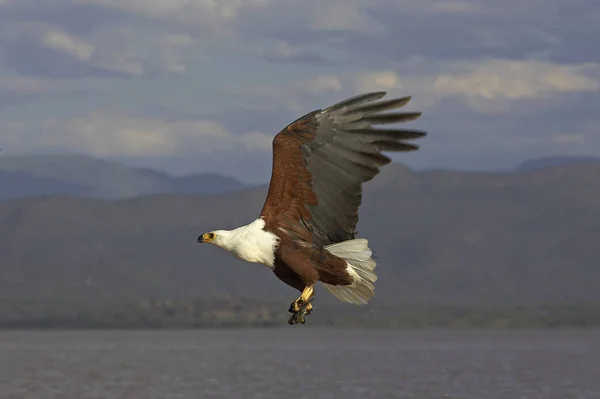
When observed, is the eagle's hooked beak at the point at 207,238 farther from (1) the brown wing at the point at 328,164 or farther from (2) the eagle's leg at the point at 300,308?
(2) the eagle's leg at the point at 300,308

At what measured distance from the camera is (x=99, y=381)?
86250 millimetres

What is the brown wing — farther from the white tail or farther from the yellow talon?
the yellow talon

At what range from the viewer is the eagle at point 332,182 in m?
19.6

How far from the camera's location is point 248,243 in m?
19.1

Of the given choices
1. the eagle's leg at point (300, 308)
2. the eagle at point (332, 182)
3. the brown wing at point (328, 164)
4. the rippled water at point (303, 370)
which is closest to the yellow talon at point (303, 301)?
the eagle's leg at point (300, 308)

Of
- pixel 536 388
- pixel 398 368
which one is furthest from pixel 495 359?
pixel 536 388

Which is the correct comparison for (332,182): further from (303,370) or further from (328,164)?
(303,370)

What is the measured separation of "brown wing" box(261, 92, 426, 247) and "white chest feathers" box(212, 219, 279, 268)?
41cm

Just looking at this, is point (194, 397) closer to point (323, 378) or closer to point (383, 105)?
point (323, 378)

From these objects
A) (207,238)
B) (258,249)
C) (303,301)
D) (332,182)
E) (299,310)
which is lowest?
(299,310)

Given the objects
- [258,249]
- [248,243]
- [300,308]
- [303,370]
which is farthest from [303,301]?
[303,370]

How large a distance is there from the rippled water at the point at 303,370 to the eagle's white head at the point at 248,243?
50277 millimetres

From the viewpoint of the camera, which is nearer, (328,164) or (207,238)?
(207,238)

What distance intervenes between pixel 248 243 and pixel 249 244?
0.02 metres
